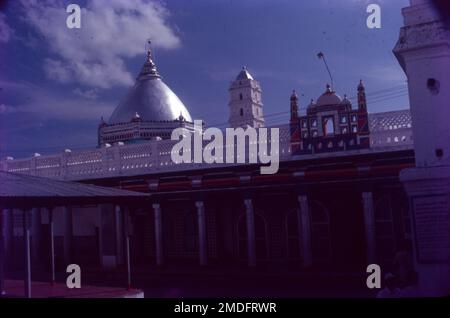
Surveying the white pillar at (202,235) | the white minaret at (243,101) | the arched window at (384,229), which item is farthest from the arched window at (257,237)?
the white minaret at (243,101)

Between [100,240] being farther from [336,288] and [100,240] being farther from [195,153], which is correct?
[336,288]

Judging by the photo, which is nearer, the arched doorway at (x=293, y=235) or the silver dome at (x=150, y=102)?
the arched doorway at (x=293, y=235)

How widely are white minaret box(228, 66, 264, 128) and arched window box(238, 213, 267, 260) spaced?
26501 mm

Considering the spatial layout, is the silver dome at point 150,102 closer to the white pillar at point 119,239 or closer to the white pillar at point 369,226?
the white pillar at point 119,239

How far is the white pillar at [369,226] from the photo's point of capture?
13.8 m

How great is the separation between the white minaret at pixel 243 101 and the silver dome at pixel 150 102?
1343 cm

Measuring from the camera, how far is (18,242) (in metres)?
21.6

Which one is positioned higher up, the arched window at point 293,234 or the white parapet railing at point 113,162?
the white parapet railing at point 113,162

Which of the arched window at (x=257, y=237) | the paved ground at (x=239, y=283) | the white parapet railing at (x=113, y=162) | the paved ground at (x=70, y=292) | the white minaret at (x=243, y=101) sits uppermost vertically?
the white minaret at (x=243, y=101)

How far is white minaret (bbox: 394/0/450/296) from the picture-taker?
8508 mm

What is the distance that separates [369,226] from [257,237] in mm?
4627

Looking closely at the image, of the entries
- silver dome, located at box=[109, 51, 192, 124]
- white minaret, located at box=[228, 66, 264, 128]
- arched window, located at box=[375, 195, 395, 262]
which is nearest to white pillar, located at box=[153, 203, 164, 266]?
arched window, located at box=[375, 195, 395, 262]

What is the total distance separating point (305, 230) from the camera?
588 inches
